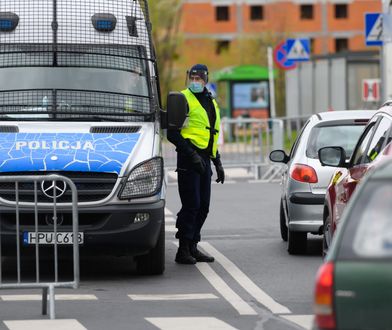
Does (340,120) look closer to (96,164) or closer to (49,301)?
(96,164)

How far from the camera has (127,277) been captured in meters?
13.0

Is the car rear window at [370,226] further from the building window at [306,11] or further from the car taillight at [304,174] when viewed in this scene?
the building window at [306,11]

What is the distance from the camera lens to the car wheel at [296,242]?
47.8 ft

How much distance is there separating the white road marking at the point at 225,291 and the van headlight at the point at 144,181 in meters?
0.95

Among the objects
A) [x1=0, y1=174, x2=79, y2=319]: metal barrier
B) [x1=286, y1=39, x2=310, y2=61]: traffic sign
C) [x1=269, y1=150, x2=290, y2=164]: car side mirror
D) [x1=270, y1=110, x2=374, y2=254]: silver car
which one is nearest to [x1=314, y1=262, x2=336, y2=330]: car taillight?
[x1=0, y1=174, x2=79, y2=319]: metal barrier

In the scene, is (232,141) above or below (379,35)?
below

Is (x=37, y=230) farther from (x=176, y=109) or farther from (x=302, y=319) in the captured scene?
(x=176, y=109)

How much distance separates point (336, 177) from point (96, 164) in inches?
80.6

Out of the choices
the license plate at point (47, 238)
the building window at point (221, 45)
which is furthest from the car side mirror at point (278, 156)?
the building window at point (221, 45)

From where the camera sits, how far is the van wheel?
12909mm

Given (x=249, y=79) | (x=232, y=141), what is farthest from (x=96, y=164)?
(x=249, y=79)

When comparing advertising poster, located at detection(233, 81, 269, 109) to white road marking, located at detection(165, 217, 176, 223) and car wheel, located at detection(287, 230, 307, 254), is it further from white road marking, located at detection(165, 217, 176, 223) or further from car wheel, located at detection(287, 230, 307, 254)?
car wheel, located at detection(287, 230, 307, 254)

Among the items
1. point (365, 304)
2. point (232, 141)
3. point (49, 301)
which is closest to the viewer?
point (365, 304)

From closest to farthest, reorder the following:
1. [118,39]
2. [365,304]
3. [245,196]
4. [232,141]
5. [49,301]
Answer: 1. [365,304]
2. [49,301]
3. [118,39]
4. [245,196]
5. [232,141]
